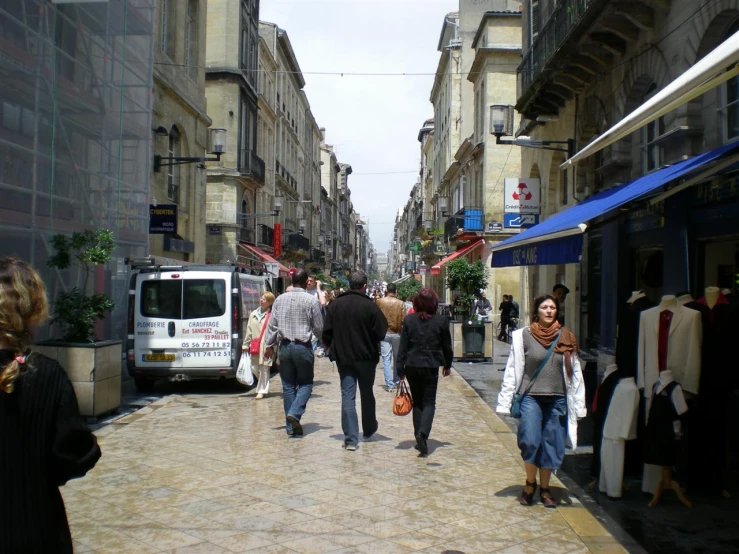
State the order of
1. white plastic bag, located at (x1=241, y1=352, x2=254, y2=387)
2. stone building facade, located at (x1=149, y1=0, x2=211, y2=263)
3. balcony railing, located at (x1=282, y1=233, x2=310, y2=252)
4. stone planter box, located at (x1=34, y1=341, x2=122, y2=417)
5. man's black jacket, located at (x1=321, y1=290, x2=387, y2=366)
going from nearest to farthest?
man's black jacket, located at (x1=321, y1=290, x2=387, y2=366) → stone planter box, located at (x1=34, y1=341, x2=122, y2=417) → white plastic bag, located at (x1=241, y1=352, x2=254, y2=387) → stone building facade, located at (x1=149, y1=0, x2=211, y2=263) → balcony railing, located at (x1=282, y1=233, x2=310, y2=252)

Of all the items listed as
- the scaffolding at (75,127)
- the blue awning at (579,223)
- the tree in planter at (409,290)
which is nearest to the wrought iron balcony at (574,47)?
the blue awning at (579,223)

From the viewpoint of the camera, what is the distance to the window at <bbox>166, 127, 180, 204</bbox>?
22.4 m

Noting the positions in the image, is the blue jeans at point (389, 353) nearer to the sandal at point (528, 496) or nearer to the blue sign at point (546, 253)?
the blue sign at point (546, 253)

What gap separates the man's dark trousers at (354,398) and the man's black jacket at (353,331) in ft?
0.26

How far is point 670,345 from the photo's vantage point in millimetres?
5801

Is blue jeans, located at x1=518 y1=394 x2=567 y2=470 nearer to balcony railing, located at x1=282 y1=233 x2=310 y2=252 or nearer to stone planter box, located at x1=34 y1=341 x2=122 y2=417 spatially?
stone planter box, located at x1=34 y1=341 x2=122 y2=417

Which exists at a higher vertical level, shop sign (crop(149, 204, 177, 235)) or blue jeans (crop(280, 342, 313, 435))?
shop sign (crop(149, 204, 177, 235))

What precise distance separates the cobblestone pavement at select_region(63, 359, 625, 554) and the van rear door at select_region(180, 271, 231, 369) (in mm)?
2741

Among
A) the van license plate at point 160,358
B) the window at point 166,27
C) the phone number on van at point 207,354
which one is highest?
the window at point 166,27

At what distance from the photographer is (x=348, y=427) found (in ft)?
24.6

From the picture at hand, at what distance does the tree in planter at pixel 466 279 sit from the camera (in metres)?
17.7

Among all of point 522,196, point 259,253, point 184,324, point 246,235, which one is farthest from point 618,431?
point 259,253

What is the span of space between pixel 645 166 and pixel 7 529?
12031mm

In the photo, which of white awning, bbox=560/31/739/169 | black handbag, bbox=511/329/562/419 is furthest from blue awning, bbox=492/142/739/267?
black handbag, bbox=511/329/562/419
